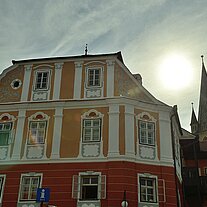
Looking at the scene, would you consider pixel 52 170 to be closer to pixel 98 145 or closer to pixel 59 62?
pixel 98 145

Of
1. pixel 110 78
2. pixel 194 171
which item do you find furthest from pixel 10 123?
pixel 194 171

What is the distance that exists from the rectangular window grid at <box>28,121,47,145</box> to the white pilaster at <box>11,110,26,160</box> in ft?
1.72

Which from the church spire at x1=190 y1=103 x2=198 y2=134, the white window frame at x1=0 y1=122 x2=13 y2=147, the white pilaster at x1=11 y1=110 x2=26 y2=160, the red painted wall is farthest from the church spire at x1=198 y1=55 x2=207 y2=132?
the white window frame at x1=0 y1=122 x2=13 y2=147

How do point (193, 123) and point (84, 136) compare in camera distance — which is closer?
point (84, 136)

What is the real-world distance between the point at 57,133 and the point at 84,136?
159 cm

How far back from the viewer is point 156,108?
2091cm

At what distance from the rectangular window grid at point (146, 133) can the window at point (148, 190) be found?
210 cm

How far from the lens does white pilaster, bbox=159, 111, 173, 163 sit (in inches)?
777

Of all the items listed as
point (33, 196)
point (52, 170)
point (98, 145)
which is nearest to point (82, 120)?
point (98, 145)

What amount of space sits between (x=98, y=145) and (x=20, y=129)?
4836 millimetres

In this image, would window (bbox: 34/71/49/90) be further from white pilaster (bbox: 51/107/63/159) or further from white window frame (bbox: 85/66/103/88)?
white window frame (bbox: 85/66/103/88)

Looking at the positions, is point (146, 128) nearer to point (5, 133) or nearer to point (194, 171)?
point (5, 133)

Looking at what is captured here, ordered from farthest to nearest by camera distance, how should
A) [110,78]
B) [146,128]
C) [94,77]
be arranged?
[94,77] → [110,78] → [146,128]

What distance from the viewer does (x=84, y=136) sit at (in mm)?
19953
